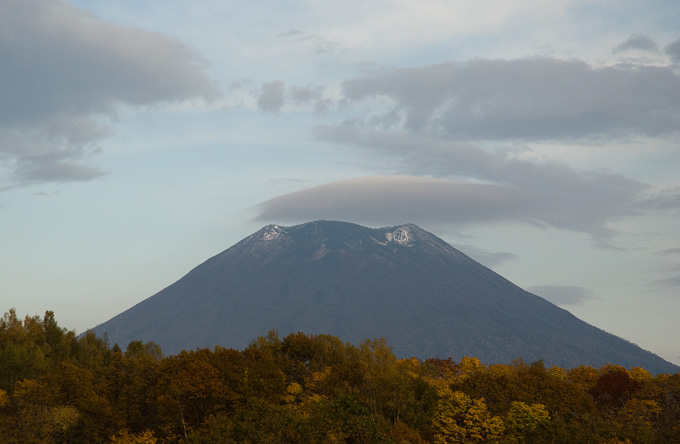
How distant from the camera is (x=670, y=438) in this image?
71.9m

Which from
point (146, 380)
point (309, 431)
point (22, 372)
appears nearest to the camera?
point (309, 431)

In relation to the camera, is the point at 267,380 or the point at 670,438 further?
the point at 267,380

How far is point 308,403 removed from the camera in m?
85.5

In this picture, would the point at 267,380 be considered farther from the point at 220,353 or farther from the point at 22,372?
the point at 22,372

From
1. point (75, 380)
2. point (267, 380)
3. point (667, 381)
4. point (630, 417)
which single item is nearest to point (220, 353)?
point (267, 380)

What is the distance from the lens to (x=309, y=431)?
63406mm

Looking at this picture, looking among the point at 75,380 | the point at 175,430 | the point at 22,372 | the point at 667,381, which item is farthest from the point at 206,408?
the point at 667,381

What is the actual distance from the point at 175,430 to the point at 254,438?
23237 mm

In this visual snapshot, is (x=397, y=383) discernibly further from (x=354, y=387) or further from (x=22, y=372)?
(x=22, y=372)

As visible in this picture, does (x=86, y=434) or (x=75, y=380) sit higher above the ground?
(x=75, y=380)

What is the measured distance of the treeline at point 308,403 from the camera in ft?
247

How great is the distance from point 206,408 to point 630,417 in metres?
52.6

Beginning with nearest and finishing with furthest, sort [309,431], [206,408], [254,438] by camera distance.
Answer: [309,431], [254,438], [206,408]

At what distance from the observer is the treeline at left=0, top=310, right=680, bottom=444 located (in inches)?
2963
